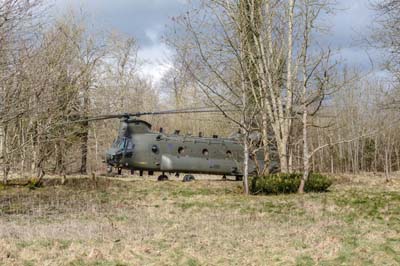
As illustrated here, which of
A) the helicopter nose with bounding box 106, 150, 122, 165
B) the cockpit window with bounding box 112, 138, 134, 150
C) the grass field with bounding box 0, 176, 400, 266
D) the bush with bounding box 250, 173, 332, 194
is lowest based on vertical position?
the grass field with bounding box 0, 176, 400, 266

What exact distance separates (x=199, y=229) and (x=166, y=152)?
1189 centimetres

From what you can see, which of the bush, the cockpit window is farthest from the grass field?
the cockpit window

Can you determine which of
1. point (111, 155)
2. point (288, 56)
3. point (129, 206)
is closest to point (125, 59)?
point (111, 155)

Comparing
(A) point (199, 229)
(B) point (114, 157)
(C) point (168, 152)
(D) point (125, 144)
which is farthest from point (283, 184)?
(B) point (114, 157)

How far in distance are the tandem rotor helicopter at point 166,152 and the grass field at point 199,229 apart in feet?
14.9

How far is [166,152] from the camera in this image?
65.9 ft

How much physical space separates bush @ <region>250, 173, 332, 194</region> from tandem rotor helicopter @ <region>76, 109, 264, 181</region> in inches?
169

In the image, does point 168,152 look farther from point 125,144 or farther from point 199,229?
point 199,229

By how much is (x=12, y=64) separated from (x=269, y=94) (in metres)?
9.58

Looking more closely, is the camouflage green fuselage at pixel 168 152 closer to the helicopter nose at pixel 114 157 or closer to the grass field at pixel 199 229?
the helicopter nose at pixel 114 157

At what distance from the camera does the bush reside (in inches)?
580

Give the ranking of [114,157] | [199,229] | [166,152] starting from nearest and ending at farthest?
[199,229], [114,157], [166,152]

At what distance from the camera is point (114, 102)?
29531 millimetres

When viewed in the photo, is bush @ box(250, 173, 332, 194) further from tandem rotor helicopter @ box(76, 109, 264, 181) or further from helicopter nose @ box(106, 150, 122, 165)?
helicopter nose @ box(106, 150, 122, 165)
